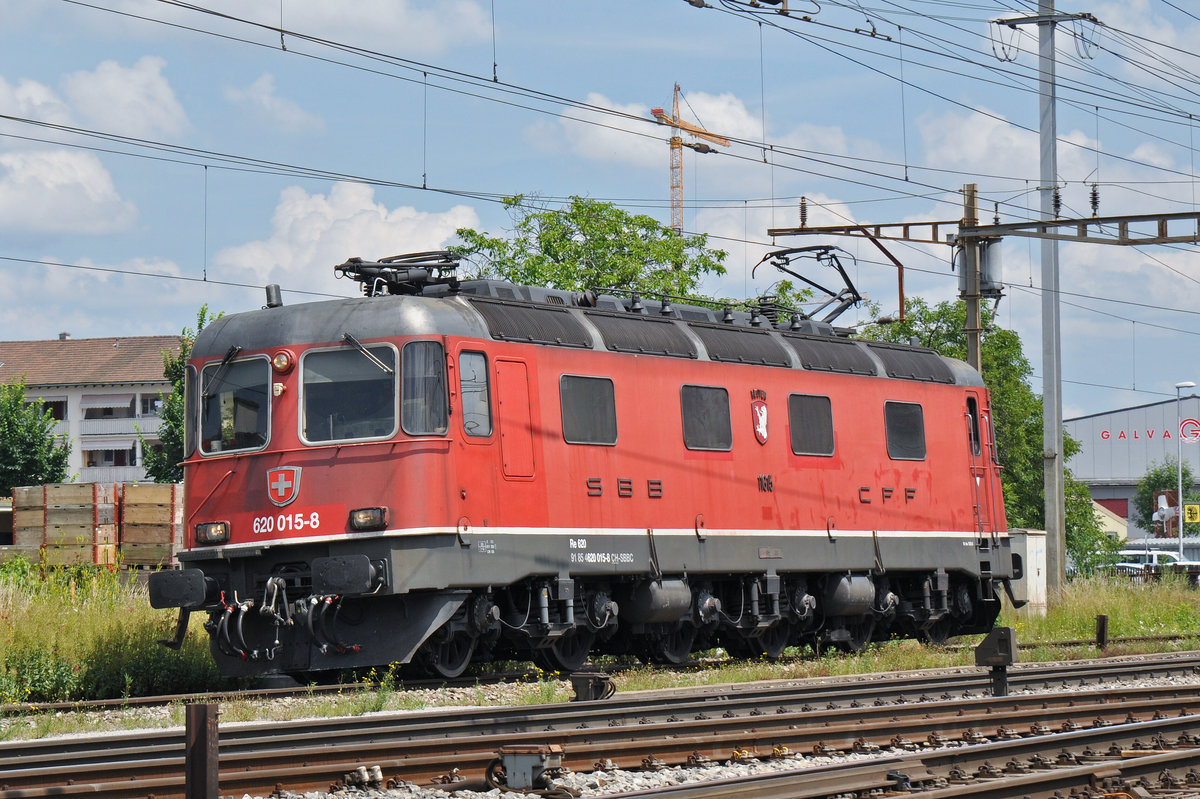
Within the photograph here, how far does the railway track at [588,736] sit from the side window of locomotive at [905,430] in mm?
7405

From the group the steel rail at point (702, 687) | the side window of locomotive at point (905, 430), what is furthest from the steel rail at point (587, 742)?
the side window of locomotive at point (905, 430)

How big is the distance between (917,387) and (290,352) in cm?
994

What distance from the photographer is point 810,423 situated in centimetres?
1912

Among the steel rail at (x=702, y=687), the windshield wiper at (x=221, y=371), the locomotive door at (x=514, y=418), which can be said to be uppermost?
the windshield wiper at (x=221, y=371)

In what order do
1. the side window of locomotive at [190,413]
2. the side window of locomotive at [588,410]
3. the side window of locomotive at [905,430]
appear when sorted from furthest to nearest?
the side window of locomotive at [905,430] → the side window of locomotive at [588,410] → the side window of locomotive at [190,413]

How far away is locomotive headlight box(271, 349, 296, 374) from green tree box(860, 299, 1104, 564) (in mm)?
43987

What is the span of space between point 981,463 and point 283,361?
38.4 ft

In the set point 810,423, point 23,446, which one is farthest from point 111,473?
point 810,423

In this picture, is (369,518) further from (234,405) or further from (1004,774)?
(1004,774)

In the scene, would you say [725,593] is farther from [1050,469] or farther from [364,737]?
[1050,469]

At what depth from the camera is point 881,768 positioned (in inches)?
333

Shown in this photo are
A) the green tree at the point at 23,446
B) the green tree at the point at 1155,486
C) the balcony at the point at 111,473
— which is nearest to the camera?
the green tree at the point at 23,446

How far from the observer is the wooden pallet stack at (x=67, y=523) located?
25.0 m

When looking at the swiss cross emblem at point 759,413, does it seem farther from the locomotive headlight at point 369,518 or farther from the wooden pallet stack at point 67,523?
the wooden pallet stack at point 67,523
